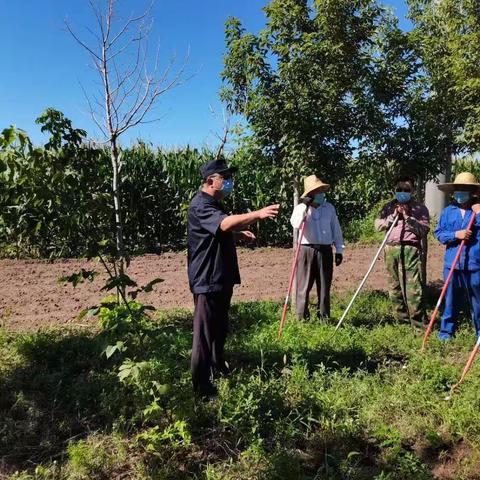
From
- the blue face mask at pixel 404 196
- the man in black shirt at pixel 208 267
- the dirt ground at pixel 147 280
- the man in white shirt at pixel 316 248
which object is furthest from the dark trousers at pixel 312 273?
the man in black shirt at pixel 208 267

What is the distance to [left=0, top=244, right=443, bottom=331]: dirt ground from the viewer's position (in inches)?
261

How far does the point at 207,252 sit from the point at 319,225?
7.31 feet

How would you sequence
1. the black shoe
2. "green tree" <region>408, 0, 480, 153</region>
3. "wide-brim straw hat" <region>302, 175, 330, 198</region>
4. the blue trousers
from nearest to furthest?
1. the black shoe
2. the blue trousers
3. "wide-brim straw hat" <region>302, 175, 330, 198</region>
4. "green tree" <region>408, 0, 480, 153</region>

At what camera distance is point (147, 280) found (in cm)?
858

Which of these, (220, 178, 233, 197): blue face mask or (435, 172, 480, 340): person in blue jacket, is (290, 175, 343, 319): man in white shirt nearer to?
(435, 172, 480, 340): person in blue jacket

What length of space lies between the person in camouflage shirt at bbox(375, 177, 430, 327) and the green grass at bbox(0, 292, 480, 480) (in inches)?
25.0

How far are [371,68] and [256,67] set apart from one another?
1.34m

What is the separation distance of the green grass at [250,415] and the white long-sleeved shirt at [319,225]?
1191 mm

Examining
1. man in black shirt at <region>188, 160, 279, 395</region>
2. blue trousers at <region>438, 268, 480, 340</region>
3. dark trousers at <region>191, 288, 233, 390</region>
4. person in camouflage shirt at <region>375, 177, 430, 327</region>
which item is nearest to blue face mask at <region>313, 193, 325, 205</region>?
person in camouflage shirt at <region>375, 177, 430, 327</region>

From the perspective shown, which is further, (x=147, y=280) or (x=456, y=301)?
(x=147, y=280)

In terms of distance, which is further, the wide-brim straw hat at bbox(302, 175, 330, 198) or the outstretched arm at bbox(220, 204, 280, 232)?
Answer: the wide-brim straw hat at bbox(302, 175, 330, 198)

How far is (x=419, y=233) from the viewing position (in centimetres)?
536

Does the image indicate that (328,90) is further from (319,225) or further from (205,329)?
(205,329)

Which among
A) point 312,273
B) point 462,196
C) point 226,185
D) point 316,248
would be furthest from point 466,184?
point 226,185
